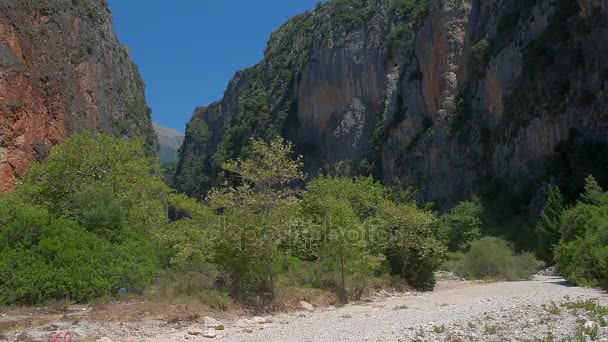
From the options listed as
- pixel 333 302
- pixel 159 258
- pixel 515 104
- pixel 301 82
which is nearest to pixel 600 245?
pixel 333 302

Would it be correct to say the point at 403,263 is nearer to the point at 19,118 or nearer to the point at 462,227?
the point at 462,227

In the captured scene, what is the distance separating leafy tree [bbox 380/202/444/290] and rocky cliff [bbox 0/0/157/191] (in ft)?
84.1

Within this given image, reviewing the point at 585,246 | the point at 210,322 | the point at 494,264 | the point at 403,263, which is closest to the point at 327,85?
the point at 494,264

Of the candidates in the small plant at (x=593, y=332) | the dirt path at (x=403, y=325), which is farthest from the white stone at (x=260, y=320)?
the small plant at (x=593, y=332)

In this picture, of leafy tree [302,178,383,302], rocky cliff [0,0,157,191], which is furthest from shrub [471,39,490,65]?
leafy tree [302,178,383,302]

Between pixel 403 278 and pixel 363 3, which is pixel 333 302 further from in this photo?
pixel 363 3

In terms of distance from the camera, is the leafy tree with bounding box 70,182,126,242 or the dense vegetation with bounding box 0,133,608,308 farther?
the leafy tree with bounding box 70,182,126,242

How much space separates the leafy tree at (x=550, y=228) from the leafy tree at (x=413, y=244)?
11.3 m

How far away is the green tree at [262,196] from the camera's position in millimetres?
19516

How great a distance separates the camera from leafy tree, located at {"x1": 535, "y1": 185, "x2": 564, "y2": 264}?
115ft

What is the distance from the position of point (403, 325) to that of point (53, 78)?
1585 inches

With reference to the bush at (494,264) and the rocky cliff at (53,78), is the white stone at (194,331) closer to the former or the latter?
the bush at (494,264)

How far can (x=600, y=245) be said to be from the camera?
21.8 m

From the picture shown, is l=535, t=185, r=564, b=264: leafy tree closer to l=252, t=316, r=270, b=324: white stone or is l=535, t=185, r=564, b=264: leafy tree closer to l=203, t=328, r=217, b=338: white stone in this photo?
l=252, t=316, r=270, b=324: white stone
